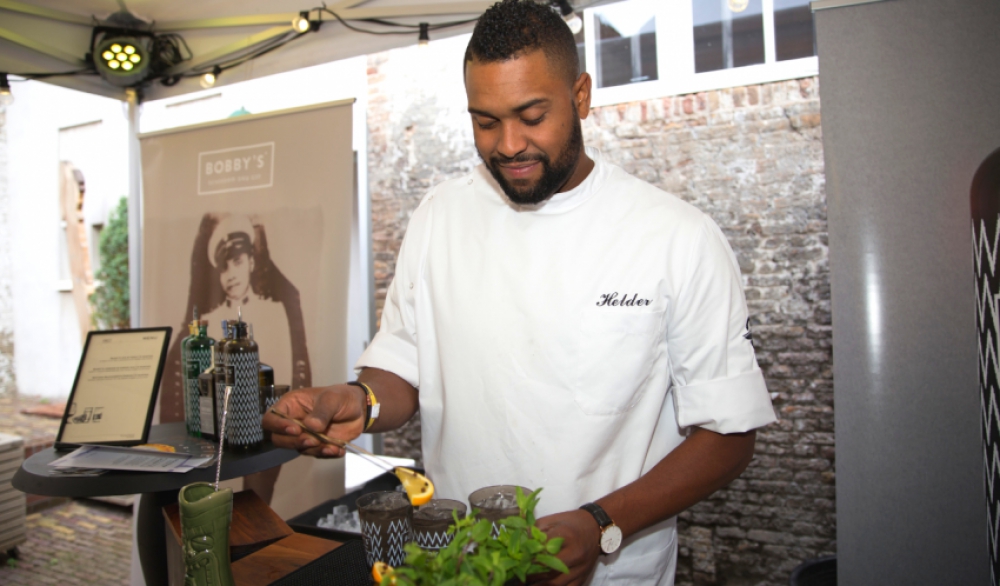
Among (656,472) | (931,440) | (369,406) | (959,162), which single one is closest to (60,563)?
(369,406)

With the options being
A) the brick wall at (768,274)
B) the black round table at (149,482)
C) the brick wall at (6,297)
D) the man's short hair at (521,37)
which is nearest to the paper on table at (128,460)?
the black round table at (149,482)

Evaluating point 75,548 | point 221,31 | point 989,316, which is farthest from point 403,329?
point 75,548

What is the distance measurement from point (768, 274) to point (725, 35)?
1.32 metres

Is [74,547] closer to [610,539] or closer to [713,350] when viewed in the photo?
[610,539]

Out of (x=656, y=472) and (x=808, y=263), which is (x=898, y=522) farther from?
(x=808, y=263)

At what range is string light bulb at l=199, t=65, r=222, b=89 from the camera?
304cm

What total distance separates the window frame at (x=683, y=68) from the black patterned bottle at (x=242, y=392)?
2656 mm

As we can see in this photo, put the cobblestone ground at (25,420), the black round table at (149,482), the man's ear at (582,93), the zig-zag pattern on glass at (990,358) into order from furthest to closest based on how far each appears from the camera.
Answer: the cobblestone ground at (25,420) < the black round table at (149,482) < the zig-zag pattern on glass at (990,358) < the man's ear at (582,93)

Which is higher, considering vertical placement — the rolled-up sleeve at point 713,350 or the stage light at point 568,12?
the stage light at point 568,12

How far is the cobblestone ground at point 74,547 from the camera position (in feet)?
11.7

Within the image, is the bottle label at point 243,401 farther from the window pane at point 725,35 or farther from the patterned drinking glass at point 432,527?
the window pane at point 725,35

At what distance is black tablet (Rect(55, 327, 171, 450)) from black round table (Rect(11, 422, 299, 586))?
4.8 inches

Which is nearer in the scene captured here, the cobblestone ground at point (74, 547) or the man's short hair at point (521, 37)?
the man's short hair at point (521, 37)

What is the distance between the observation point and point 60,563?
370cm
